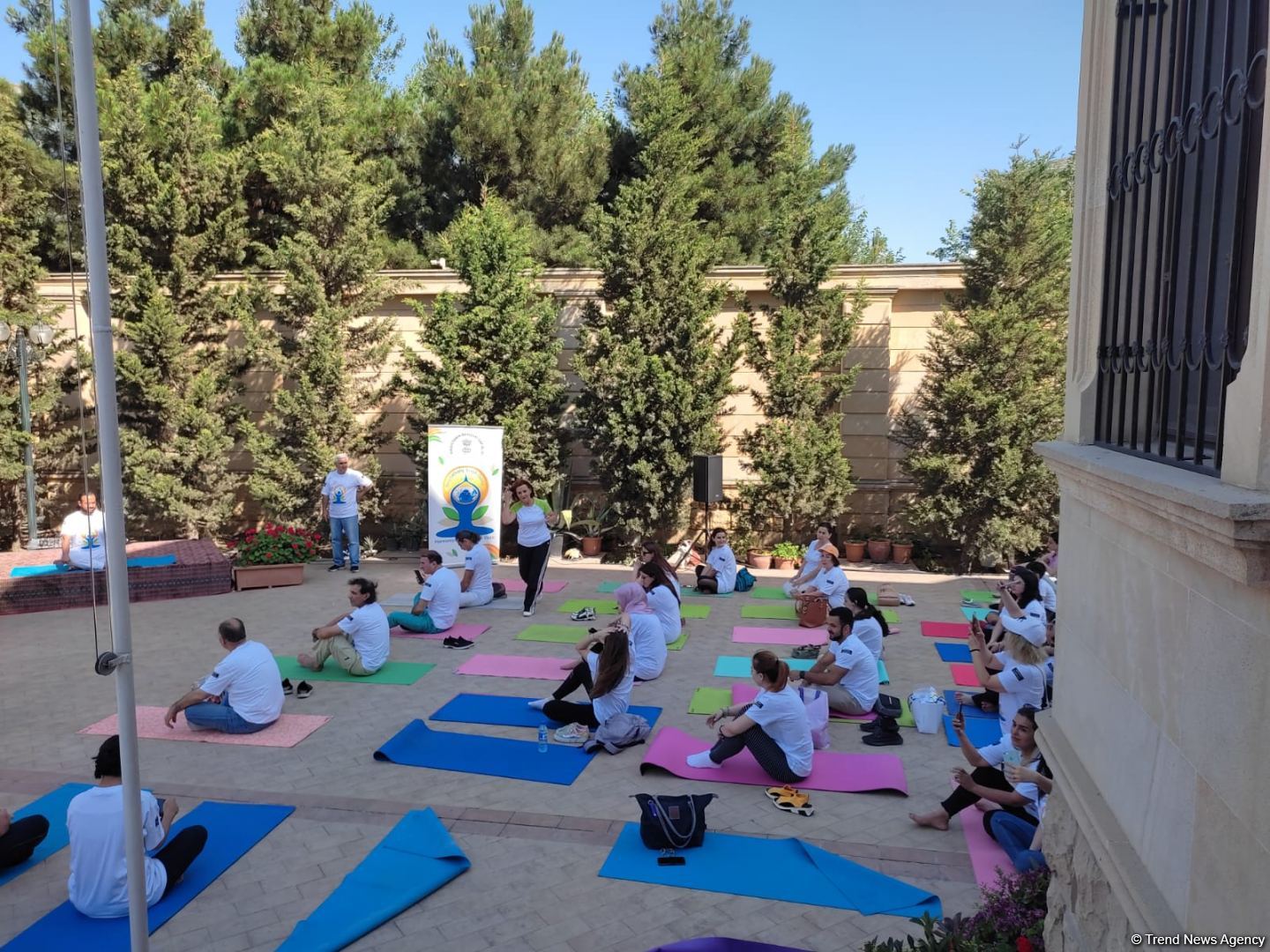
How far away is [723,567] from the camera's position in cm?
1329

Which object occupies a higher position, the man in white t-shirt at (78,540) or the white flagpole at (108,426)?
the white flagpole at (108,426)

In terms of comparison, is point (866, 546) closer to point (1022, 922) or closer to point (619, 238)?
point (619, 238)

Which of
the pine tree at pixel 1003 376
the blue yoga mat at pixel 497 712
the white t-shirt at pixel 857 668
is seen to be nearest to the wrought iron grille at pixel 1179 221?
the white t-shirt at pixel 857 668

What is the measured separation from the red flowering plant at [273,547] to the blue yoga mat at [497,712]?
20.3 ft

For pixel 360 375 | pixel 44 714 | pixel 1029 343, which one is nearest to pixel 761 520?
pixel 1029 343

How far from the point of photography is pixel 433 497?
46.8 feet

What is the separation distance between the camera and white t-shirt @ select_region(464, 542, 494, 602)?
40.8 feet

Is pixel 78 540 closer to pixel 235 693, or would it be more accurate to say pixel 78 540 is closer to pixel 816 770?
pixel 235 693

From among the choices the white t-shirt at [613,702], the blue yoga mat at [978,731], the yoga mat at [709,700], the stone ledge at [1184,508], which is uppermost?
the stone ledge at [1184,508]

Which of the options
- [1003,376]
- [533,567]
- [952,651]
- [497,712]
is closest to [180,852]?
[497,712]

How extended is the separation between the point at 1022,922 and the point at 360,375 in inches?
590

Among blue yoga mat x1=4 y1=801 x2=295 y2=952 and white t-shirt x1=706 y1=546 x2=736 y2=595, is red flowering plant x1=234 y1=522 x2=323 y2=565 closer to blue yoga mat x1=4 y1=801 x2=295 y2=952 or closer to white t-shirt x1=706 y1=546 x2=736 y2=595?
white t-shirt x1=706 y1=546 x2=736 y2=595

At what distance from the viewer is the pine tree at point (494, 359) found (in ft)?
50.0

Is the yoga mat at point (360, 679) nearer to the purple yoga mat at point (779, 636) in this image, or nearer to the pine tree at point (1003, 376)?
the purple yoga mat at point (779, 636)
